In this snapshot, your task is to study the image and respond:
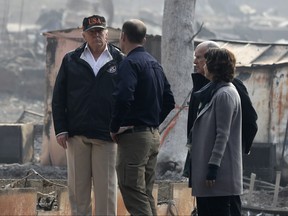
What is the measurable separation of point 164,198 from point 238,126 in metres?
2.91

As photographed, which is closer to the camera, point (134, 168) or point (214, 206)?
point (214, 206)

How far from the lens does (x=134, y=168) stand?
7.72 metres

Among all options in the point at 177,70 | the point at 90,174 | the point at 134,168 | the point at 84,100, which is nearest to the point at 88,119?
the point at 84,100

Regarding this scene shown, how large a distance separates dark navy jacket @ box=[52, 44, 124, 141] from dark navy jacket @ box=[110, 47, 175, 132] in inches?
17.3

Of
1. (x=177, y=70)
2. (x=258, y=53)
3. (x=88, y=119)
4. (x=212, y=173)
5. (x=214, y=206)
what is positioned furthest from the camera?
(x=258, y=53)

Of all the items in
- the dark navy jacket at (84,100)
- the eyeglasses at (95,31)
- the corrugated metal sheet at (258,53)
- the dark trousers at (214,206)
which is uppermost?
the corrugated metal sheet at (258,53)

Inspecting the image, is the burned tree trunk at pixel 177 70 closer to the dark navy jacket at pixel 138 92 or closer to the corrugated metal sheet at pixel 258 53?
the corrugated metal sheet at pixel 258 53

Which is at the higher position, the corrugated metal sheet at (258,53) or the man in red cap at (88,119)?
the corrugated metal sheet at (258,53)

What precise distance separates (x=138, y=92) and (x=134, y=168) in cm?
61

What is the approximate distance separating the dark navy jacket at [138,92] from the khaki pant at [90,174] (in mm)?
520

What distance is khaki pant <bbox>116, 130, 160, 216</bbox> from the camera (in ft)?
25.4

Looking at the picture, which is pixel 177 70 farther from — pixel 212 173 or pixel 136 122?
pixel 212 173

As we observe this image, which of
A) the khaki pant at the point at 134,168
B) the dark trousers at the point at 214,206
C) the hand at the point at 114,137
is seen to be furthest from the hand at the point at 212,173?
the hand at the point at 114,137

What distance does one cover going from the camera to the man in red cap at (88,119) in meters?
8.12
